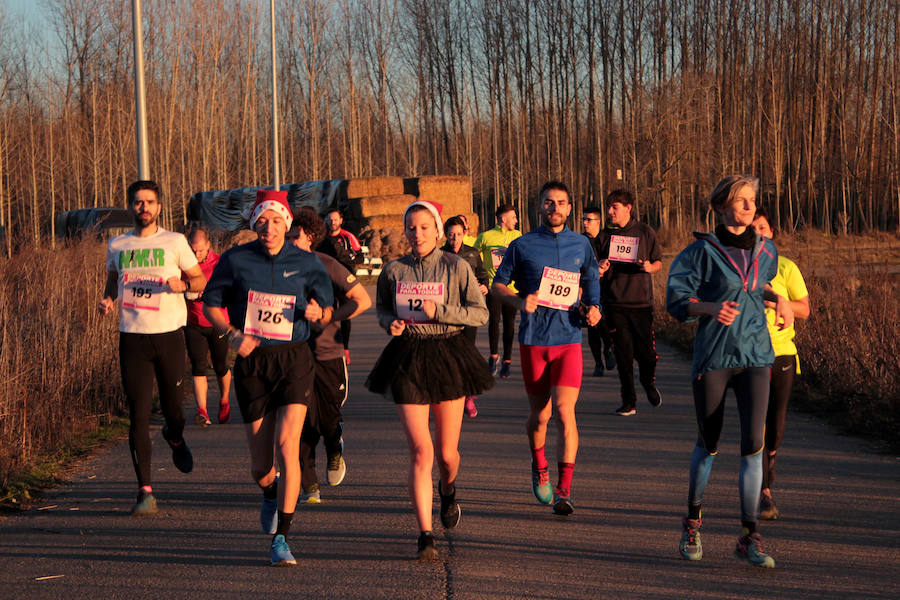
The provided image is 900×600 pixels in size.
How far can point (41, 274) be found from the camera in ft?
44.0

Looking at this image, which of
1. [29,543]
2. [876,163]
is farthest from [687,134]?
[29,543]

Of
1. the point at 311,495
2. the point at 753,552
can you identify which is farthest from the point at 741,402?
the point at 311,495

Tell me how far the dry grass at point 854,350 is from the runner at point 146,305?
5623 mm

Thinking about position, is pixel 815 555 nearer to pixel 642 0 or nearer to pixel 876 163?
pixel 876 163

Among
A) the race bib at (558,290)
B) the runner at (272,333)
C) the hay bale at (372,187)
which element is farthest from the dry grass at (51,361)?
the hay bale at (372,187)

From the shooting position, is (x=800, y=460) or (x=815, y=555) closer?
(x=815, y=555)

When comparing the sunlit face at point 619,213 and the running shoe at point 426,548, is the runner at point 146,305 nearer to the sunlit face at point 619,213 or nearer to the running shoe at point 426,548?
the running shoe at point 426,548

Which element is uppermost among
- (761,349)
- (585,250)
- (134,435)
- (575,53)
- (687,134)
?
(575,53)

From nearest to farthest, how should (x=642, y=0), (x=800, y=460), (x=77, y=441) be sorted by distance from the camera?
(x=800, y=460) < (x=77, y=441) < (x=642, y=0)

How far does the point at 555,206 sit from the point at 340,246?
3.10 meters

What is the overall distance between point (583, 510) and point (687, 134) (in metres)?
44.3

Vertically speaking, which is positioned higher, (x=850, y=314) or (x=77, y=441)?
(x=850, y=314)

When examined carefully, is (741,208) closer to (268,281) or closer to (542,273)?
(542,273)

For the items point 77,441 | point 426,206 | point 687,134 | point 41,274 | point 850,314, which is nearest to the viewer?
point 426,206
